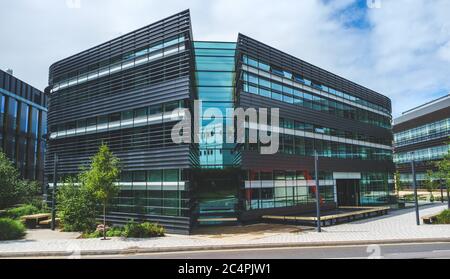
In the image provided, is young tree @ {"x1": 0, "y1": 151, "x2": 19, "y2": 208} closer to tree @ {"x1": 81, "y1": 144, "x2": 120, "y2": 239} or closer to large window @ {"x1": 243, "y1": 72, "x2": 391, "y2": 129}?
tree @ {"x1": 81, "y1": 144, "x2": 120, "y2": 239}

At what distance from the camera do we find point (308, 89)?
3175 centimetres

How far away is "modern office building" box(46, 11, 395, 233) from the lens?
23328 millimetres

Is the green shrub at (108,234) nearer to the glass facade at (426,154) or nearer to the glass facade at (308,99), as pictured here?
the glass facade at (308,99)

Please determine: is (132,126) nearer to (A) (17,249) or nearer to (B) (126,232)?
(B) (126,232)

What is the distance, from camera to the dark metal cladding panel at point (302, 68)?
1040 inches

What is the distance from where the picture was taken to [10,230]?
1958 centimetres

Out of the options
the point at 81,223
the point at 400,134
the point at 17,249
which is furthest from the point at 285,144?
the point at 400,134

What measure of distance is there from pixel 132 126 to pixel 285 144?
42.8 feet

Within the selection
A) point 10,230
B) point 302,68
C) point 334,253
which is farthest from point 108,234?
point 302,68

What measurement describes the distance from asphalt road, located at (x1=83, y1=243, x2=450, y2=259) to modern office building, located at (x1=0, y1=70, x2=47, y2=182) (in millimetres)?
47934

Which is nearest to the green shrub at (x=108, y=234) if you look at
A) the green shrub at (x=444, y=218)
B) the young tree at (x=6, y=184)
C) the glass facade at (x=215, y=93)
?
the glass facade at (x=215, y=93)

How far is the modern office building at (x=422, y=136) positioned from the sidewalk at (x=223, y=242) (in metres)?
42.6

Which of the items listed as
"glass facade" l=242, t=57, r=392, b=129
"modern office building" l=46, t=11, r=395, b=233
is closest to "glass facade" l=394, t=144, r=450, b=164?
"glass facade" l=242, t=57, r=392, b=129

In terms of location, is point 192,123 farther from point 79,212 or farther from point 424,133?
point 424,133
